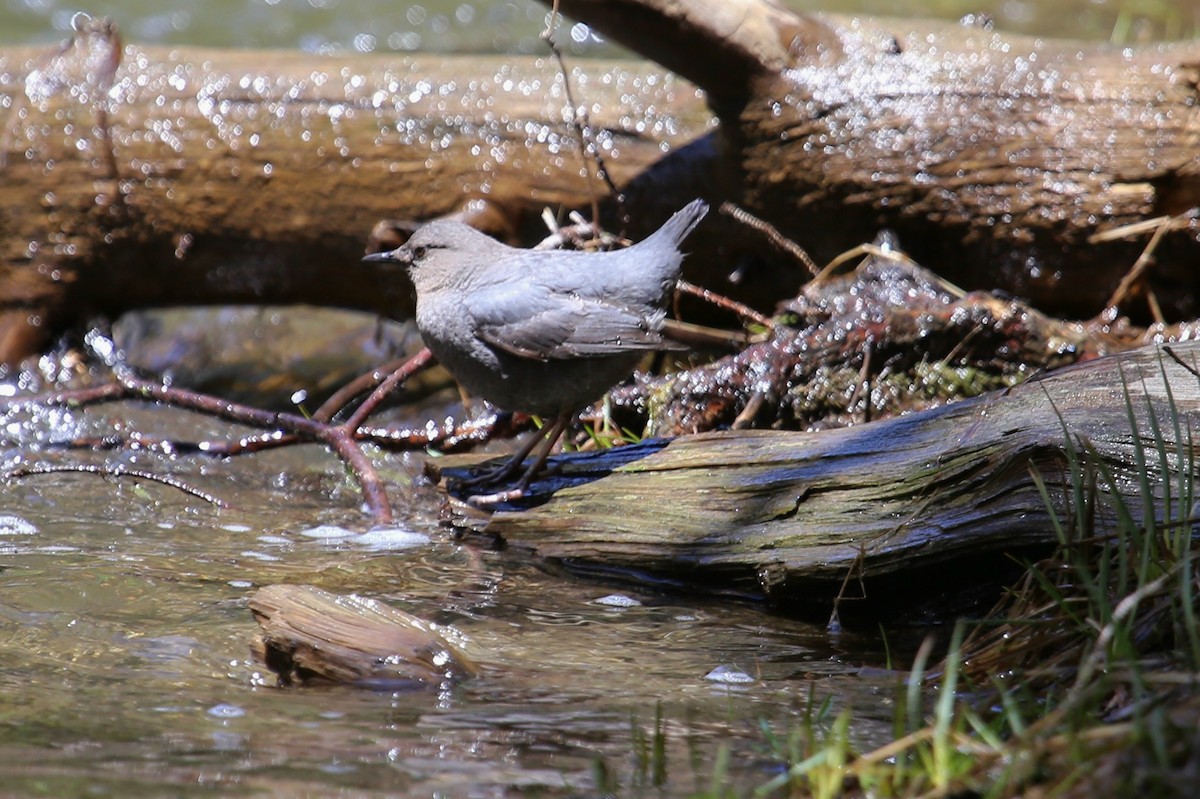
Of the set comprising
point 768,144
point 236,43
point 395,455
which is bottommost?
point 395,455

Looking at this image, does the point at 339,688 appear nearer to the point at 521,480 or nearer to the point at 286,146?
the point at 521,480

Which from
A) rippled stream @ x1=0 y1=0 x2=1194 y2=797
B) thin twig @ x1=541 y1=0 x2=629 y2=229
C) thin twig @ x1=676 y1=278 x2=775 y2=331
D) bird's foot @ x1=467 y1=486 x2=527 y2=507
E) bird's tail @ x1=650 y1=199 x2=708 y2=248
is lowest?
rippled stream @ x1=0 y1=0 x2=1194 y2=797

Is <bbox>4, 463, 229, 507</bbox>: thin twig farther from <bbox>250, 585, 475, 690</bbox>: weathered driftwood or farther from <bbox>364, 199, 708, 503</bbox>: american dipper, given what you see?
<bbox>250, 585, 475, 690</bbox>: weathered driftwood

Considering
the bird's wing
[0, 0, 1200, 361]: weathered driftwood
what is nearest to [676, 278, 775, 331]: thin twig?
[0, 0, 1200, 361]: weathered driftwood

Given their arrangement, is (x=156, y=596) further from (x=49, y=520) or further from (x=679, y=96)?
(x=679, y=96)

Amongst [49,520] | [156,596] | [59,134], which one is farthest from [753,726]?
[59,134]

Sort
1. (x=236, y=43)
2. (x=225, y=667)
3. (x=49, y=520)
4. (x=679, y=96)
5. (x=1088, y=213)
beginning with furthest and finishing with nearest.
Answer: (x=236, y=43)
(x=679, y=96)
(x=1088, y=213)
(x=49, y=520)
(x=225, y=667)

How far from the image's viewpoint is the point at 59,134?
593 centimetres

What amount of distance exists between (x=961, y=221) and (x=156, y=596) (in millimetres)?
3717

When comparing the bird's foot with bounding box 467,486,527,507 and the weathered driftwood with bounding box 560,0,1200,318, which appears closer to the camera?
the bird's foot with bounding box 467,486,527,507

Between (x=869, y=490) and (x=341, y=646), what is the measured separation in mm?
1515

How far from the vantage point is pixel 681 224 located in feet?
14.7

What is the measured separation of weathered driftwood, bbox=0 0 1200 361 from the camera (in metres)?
5.17

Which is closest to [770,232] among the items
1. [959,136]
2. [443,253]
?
[959,136]
